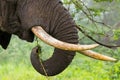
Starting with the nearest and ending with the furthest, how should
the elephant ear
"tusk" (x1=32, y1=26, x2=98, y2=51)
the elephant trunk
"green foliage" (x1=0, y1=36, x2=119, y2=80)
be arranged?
"tusk" (x1=32, y1=26, x2=98, y2=51), the elephant trunk, the elephant ear, "green foliage" (x1=0, y1=36, x2=119, y2=80)

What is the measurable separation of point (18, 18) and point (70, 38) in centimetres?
49

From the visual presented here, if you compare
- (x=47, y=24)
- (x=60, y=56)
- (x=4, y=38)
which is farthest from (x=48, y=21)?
(x=4, y=38)

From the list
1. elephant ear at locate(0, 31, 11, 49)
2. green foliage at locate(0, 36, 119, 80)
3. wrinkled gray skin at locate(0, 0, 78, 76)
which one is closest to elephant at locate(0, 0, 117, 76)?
wrinkled gray skin at locate(0, 0, 78, 76)

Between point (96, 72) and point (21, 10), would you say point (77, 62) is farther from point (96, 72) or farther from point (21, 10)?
point (21, 10)

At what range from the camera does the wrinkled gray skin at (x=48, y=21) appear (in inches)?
137

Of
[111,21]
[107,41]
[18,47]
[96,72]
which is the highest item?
[96,72]

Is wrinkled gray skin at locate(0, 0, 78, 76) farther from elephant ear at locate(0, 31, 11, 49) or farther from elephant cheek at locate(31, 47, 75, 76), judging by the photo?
elephant ear at locate(0, 31, 11, 49)

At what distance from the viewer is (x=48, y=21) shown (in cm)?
351

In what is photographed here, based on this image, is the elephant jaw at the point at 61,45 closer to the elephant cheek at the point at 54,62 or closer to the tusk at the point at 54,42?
the tusk at the point at 54,42

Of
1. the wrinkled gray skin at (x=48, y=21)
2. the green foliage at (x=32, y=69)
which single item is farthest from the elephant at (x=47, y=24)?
the green foliage at (x=32, y=69)

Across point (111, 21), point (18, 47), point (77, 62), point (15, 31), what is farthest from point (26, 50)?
point (111, 21)

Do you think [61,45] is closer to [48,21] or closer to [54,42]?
[54,42]

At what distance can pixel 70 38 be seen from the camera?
3.44 meters

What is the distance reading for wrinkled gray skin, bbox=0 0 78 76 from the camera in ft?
11.4
